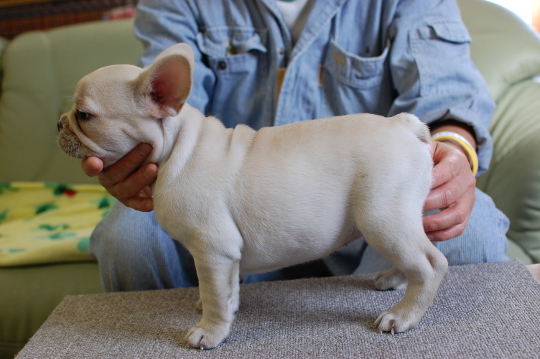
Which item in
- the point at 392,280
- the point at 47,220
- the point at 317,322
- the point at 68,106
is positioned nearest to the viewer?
the point at 317,322

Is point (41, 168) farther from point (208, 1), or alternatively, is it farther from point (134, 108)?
point (134, 108)

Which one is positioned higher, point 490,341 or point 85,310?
point 490,341

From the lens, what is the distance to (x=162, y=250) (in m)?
1.32

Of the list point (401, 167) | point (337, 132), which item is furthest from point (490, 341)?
point (337, 132)

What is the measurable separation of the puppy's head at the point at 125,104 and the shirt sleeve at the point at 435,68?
0.80 meters

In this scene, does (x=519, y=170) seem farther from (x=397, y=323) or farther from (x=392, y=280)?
(x=397, y=323)

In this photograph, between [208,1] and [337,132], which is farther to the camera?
[208,1]

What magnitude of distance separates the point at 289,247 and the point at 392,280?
33 cm

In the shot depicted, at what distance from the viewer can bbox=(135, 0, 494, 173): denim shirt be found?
1.36 m

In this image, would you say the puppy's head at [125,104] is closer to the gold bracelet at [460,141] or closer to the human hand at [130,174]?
the human hand at [130,174]

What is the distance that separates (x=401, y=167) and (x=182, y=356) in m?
0.58

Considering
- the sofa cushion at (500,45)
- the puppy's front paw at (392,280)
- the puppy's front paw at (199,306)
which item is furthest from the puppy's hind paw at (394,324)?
the sofa cushion at (500,45)

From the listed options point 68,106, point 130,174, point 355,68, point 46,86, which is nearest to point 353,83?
point 355,68

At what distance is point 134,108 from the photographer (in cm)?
85
